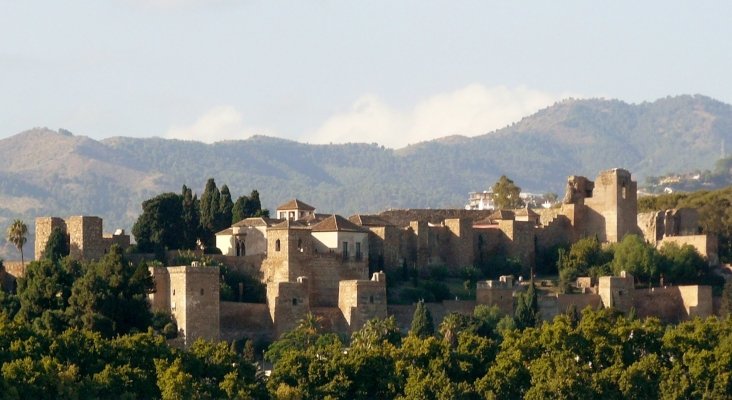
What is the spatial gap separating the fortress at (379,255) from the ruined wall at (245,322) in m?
0.03

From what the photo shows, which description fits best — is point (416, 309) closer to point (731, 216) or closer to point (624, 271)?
point (624, 271)

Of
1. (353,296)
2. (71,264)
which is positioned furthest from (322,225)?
(71,264)

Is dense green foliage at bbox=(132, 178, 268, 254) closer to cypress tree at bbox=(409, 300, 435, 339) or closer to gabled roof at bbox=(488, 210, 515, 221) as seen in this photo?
gabled roof at bbox=(488, 210, 515, 221)

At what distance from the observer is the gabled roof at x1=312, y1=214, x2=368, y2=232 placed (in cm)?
6391

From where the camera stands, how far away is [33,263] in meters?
59.1

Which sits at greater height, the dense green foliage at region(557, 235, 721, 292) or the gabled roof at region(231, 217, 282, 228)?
the gabled roof at region(231, 217, 282, 228)

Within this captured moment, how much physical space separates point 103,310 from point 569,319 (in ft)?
41.1

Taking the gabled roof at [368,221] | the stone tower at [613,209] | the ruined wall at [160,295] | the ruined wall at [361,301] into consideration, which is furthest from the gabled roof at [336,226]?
the stone tower at [613,209]

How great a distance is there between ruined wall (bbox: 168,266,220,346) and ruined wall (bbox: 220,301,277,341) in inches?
27.9

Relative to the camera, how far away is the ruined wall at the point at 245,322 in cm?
5941

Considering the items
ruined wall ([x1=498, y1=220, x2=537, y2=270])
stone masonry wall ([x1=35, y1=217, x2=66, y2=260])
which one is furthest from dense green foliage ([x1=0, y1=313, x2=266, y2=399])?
ruined wall ([x1=498, y1=220, x2=537, y2=270])

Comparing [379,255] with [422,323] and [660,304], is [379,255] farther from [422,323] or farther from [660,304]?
[660,304]

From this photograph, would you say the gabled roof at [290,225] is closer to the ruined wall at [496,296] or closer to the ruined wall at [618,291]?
the ruined wall at [496,296]

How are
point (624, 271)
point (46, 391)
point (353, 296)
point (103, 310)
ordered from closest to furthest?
point (46, 391) < point (103, 310) < point (353, 296) < point (624, 271)
